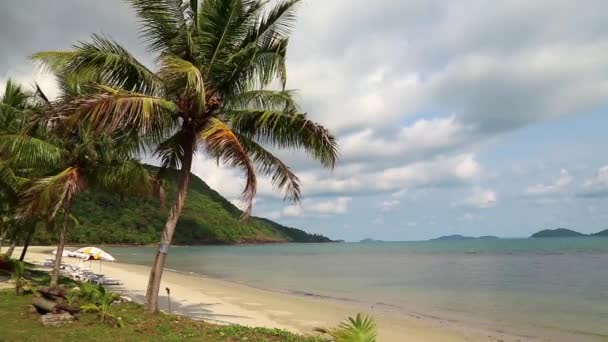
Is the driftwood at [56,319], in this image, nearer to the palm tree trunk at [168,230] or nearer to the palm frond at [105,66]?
the palm tree trunk at [168,230]

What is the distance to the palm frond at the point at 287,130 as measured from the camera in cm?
875

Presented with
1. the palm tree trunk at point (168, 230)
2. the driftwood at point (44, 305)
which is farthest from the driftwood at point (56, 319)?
the palm tree trunk at point (168, 230)

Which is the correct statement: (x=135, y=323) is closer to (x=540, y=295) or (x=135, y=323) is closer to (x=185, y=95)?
(x=185, y=95)

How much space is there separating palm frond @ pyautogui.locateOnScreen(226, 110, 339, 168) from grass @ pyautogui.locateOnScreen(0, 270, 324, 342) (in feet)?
11.2

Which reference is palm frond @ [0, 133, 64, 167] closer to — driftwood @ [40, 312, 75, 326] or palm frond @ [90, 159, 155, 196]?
palm frond @ [90, 159, 155, 196]

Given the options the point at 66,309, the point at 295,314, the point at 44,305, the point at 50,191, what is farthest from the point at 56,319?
the point at 295,314

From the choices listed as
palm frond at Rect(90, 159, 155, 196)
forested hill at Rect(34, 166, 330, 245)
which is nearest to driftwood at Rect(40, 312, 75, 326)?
palm frond at Rect(90, 159, 155, 196)

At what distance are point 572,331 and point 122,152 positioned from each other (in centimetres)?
1421

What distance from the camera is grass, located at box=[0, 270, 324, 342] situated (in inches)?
292

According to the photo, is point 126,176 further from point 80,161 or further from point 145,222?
point 145,222

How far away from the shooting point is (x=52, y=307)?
28.6 feet

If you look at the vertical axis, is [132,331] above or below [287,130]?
below

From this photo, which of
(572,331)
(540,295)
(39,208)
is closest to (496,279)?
(540,295)

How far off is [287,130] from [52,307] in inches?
219
